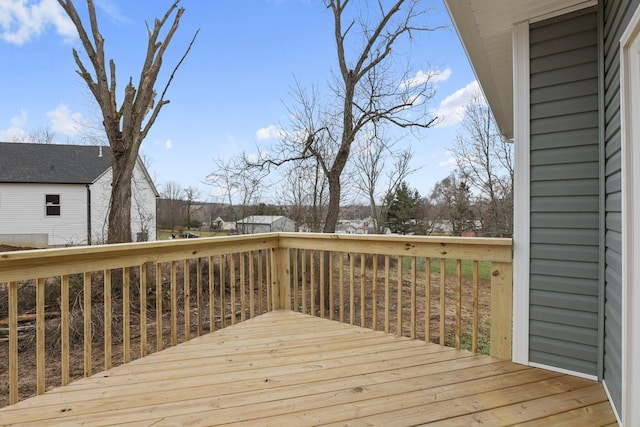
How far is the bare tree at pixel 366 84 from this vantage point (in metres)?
6.71

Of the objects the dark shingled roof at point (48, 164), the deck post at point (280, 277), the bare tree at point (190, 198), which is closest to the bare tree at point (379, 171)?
the bare tree at point (190, 198)

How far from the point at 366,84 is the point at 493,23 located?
15.3 feet

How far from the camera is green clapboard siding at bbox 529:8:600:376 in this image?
2092 mm

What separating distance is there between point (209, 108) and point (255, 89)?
150 cm

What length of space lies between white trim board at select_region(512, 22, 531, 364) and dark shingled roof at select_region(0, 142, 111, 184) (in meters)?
13.9

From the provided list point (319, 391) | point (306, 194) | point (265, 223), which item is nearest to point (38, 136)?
point (265, 223)

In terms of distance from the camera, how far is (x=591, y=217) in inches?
82.4

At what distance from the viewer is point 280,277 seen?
368cm

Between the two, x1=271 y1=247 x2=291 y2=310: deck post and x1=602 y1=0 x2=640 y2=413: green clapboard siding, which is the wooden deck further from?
x1=271 y1=247 x2=291 y2=310: deck post

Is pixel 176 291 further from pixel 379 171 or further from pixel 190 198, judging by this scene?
pixel 379 171

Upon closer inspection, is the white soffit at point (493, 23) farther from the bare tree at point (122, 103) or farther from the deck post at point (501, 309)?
the bare tree at point (122, 103)

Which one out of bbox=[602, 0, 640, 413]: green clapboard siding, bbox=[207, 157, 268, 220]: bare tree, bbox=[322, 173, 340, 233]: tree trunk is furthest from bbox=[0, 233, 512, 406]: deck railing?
bbox=[207, 157, 268, 220]: bare tree

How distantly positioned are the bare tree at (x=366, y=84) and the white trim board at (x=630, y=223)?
16.9 ft

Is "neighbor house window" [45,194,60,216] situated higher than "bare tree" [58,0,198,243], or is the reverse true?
"bare tree" [58,0,198,243]
